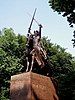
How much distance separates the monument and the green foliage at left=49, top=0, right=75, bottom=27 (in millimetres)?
9189

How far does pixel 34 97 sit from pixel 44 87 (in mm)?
1057

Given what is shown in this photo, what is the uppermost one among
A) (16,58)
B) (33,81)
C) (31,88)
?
(16,58)

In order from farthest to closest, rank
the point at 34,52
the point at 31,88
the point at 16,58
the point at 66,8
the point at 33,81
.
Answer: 1. the point at 16,58
2. the point at 66,8
3. the point at 34,52
4. the point at 33,81
5. the point at 31,88

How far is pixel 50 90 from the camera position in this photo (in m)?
14.1

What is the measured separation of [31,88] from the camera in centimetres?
1286

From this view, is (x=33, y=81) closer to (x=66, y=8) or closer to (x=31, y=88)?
(x=31, y=88)

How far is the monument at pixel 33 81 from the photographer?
13.0 metres

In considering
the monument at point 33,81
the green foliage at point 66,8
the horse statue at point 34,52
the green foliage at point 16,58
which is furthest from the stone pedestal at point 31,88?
the green foliage at point 16,58

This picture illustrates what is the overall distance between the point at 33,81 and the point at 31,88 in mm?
412

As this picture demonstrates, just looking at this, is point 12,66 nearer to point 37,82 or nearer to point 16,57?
point 16,57

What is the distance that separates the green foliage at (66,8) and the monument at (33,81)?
30.1 ft

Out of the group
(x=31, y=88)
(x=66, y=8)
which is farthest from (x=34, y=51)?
(x=66, y=8)

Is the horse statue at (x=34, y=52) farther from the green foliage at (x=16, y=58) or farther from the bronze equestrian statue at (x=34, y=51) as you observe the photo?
the green foliage at (x=16, y=58)

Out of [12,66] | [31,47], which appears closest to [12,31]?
[12,66]
